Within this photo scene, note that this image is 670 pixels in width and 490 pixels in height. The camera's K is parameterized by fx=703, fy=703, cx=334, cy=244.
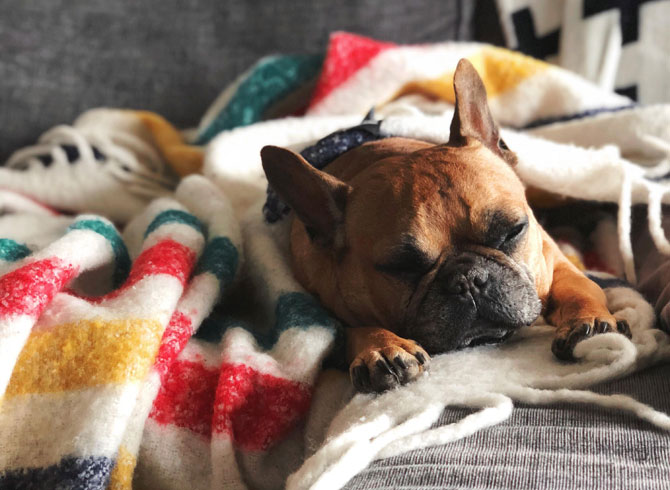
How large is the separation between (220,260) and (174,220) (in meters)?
0.11

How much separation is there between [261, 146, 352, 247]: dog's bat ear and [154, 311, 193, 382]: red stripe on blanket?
0.28m

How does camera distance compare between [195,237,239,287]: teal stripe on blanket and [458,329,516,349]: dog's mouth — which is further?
[195,237,239,287]: teal stripe on blanket

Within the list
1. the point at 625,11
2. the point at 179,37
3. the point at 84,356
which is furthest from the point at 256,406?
the point at 625,11

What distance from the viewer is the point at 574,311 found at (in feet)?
3.26

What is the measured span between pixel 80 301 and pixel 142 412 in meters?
0.19

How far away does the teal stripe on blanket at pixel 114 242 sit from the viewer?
110cm

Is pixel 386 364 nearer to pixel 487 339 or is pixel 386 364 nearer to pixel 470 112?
pixel 487 339

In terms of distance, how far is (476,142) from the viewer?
3.87 ft

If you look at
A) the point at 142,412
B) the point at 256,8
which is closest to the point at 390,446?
the point at 142,412

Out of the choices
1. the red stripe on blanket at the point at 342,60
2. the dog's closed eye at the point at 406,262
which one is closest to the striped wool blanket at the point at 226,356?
the dog's closed eye at the point at 406,262

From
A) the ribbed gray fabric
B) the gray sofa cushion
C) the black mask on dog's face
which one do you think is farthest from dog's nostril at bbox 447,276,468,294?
the gray sofa cushion

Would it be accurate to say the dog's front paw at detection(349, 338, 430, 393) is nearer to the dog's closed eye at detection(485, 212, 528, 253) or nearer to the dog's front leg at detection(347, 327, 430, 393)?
the dog's front leg at detection(347, 327, 430, 393)

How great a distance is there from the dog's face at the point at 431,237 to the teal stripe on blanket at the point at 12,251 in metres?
0.38

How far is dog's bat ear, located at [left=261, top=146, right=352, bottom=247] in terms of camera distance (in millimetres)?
1094
